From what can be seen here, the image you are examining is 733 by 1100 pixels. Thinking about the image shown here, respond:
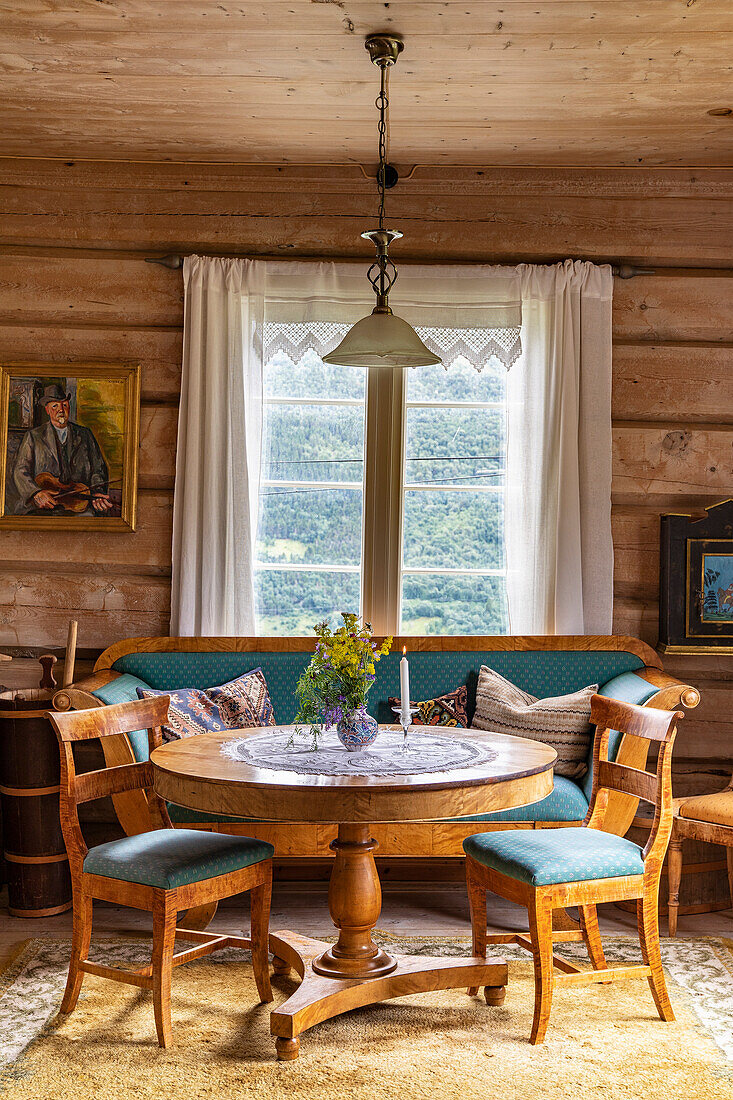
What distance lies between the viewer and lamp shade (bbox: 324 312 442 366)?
9.49 ft

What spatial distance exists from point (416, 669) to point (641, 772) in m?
1.41

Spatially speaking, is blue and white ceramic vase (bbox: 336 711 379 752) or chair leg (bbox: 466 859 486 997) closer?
blue and white ceramic vase (bbox: 336 711 379 752)

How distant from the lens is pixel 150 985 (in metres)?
2.58

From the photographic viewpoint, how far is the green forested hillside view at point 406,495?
14.5 feet

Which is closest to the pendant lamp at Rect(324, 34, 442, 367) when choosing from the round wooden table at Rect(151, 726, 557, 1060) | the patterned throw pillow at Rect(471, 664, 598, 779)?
the round wooden table at Rect(151, 726, 557, 1060)

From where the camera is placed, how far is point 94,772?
9.16 ft

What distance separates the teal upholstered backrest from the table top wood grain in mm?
1470

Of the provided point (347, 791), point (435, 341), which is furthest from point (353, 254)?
point (347, 791)

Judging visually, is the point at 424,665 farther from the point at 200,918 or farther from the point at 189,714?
the point at 200,918

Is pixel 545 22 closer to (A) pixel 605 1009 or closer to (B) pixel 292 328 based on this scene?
(B) pixel 292 328

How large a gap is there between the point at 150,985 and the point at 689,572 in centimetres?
277

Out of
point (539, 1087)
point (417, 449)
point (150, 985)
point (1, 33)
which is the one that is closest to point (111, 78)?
point (1, 33)

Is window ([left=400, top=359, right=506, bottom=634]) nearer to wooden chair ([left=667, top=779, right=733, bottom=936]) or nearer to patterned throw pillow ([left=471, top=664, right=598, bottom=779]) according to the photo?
patterned throw pillow ([left=471, top=664, right=598, bottom=779])

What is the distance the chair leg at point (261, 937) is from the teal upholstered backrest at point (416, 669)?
47.6 inches
